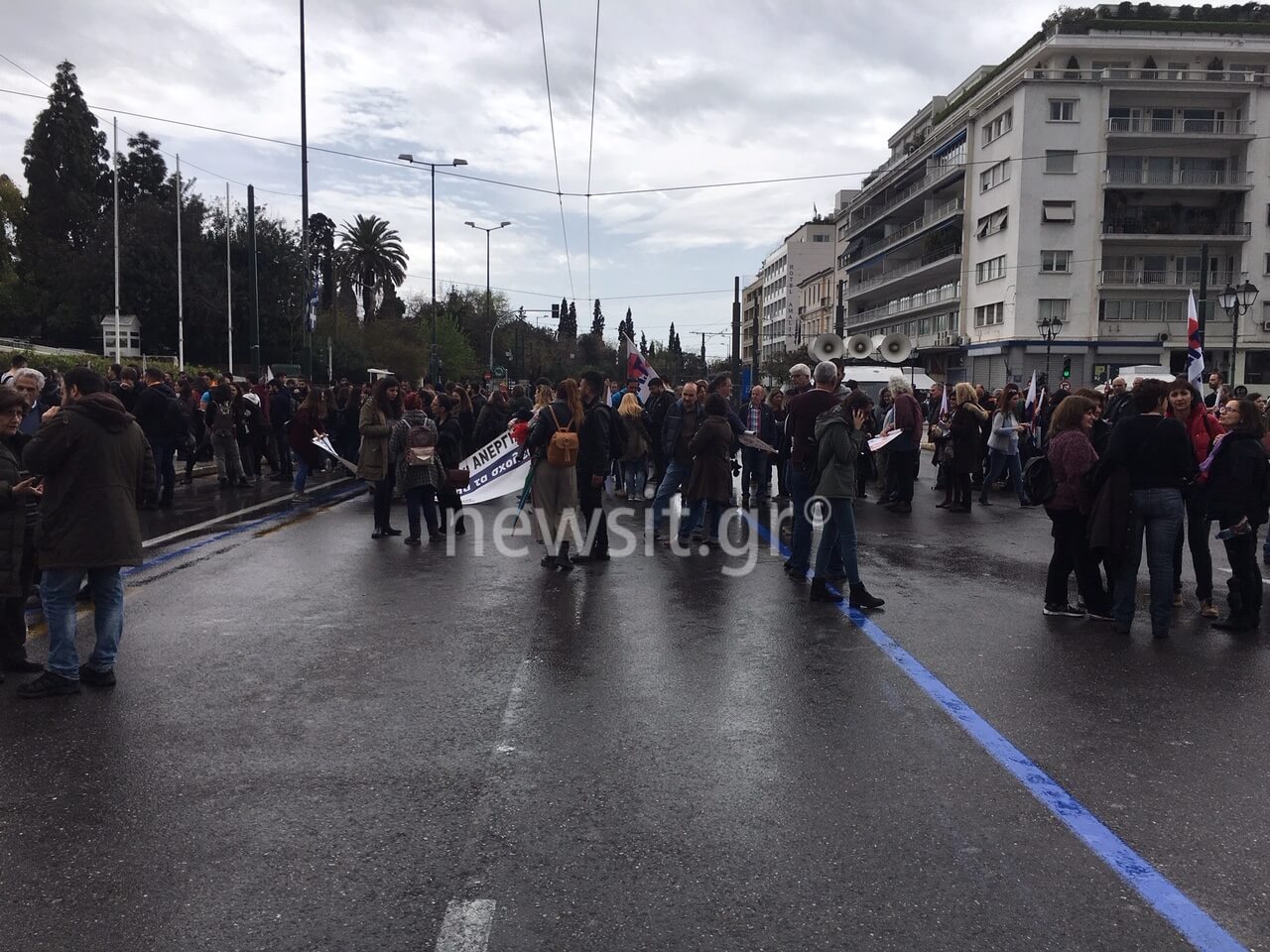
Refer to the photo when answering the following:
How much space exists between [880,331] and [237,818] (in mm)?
76665

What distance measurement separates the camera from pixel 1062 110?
173ft

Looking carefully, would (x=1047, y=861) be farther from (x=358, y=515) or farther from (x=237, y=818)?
(x=358, y=515)

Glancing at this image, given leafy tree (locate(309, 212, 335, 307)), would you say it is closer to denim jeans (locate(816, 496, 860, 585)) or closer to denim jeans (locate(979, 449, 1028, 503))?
denim jeans (locate(979, 449, 1028, 503))

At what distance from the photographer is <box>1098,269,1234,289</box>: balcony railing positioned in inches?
2116

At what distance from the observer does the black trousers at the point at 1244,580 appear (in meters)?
7.35

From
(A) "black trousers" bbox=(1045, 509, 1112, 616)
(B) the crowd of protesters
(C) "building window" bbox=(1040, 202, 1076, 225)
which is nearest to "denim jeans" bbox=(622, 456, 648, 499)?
(B) the crowd of protesters

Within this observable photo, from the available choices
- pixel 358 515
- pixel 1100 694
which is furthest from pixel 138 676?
pixel 358 515

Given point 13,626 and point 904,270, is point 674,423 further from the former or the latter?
point 904,270

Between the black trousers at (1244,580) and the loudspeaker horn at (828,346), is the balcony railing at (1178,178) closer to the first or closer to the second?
the loudspeaker horn at (828,346)

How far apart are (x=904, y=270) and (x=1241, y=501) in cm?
6493

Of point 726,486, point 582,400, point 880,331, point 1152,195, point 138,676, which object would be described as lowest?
point 138,676

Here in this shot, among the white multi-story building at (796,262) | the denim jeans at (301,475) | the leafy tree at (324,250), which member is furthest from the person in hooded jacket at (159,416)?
the white multi-story building at (796,262)

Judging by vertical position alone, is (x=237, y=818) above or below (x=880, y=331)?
below

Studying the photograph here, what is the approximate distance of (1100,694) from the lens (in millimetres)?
5781
